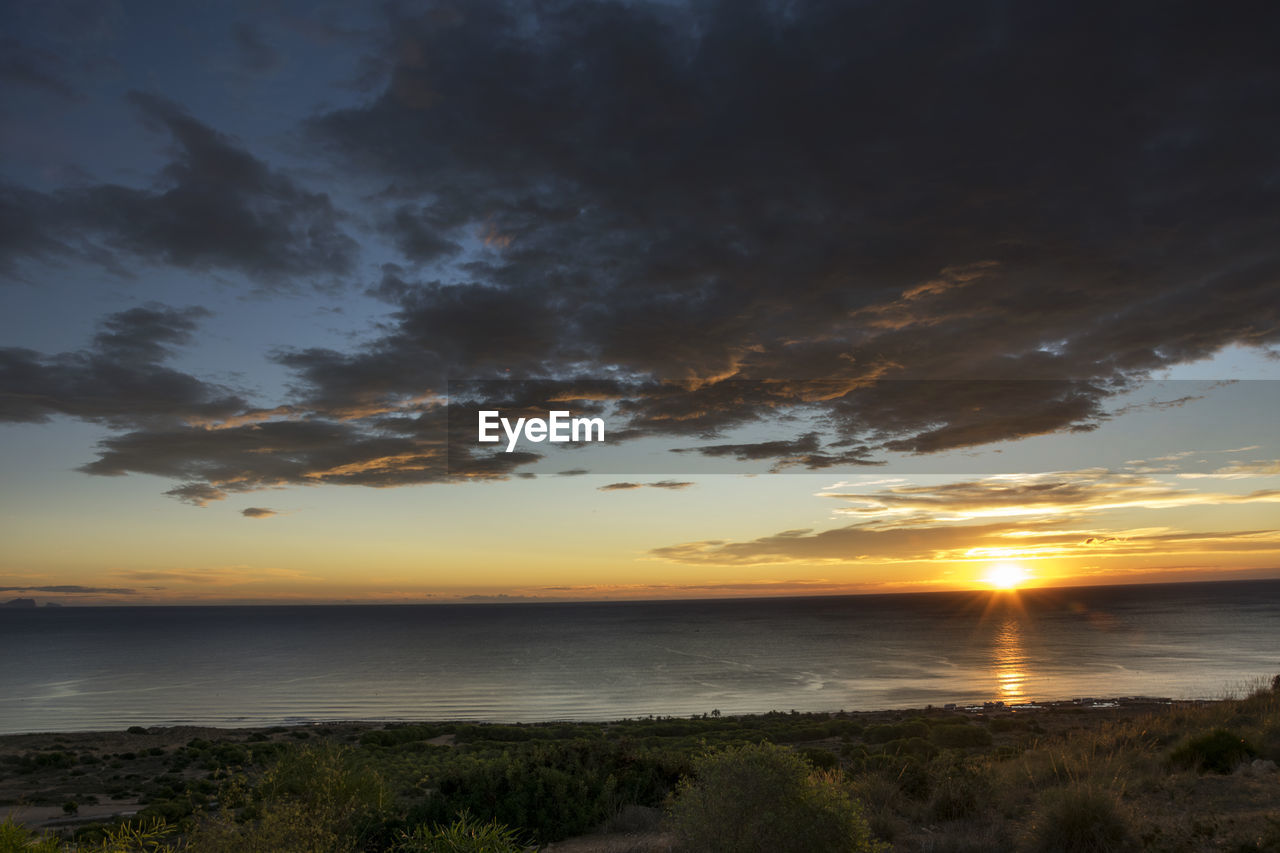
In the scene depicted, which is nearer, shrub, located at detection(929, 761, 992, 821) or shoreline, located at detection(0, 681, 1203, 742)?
shrub, located at detection(929, 761, 992, 821)

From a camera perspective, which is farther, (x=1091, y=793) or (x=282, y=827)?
(x=1091, y=793)

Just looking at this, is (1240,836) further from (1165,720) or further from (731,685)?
(731,685)

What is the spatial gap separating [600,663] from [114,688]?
186 ft

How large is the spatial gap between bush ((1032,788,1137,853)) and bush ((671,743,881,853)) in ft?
8.40

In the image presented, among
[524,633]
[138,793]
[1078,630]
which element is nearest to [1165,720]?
[138,793]

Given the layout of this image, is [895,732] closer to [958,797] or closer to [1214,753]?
[1214,753]

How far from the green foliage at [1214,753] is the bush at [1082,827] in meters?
6.07

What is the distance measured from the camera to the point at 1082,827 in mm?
8148

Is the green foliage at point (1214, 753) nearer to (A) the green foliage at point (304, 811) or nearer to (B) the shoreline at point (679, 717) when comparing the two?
(A) the green foliage at point (304, 811)

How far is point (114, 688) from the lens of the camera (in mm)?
83375

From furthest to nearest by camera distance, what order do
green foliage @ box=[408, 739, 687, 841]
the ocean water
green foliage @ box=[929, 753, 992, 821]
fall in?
the ocean water → green foliage @ box=[408, 739, 687, 841] → green foliage @ box=[929, 753, 992, 821]

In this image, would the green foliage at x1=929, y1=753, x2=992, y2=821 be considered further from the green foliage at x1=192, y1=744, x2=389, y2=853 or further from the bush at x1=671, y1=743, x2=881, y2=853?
the green foliage at x1=192, y1=744, x2=389, y2=853

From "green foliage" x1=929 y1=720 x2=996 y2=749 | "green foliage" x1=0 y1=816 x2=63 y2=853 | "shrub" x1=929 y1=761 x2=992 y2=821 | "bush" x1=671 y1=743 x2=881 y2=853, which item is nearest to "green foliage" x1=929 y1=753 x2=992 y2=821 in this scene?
"shrub" x1=929 y1=761 x2=992 y2=821

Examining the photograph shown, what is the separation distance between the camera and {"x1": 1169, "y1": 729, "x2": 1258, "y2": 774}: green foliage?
41.5 feet
